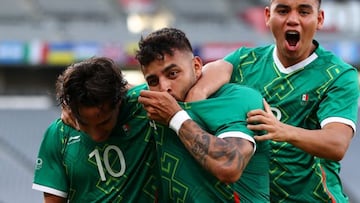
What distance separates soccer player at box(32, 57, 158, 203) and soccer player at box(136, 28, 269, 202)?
0.81 ft

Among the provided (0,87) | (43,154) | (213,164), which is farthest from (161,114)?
(0,87)

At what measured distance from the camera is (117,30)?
74.1ft

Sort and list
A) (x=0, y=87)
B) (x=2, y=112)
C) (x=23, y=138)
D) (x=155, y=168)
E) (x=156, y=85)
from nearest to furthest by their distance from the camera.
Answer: (x=156, y=85)
(x=155, y=168)
(x=23, y=138)
(x=2, y=112)
(x=0, y=87)

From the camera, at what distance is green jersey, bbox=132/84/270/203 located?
3.31m

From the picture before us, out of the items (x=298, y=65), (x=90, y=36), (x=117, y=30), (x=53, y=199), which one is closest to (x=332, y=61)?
(x=298, y=65)

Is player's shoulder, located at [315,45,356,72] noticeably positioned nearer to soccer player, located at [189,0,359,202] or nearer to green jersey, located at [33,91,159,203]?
soccer player, located at [189,0,359,202]

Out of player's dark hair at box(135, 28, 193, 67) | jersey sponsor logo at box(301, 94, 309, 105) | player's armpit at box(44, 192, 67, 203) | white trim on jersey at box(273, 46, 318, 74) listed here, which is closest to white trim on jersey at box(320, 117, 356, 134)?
jersey sponsor logo at box(301, 94, 309, 105)

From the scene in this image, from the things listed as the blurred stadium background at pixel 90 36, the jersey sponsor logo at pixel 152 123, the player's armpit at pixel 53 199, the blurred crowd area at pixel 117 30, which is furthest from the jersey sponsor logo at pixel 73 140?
the blurred crowd area at pixel 117 30

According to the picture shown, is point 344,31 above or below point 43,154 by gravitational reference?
above

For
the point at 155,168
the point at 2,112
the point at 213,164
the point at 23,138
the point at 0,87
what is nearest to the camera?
the point at 213,164

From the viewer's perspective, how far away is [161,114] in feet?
11.0

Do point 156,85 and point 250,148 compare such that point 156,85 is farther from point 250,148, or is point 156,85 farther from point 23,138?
point 23,138

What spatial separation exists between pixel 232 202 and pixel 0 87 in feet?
70.2

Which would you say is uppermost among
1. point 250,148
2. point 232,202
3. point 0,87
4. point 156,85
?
point 0,87
